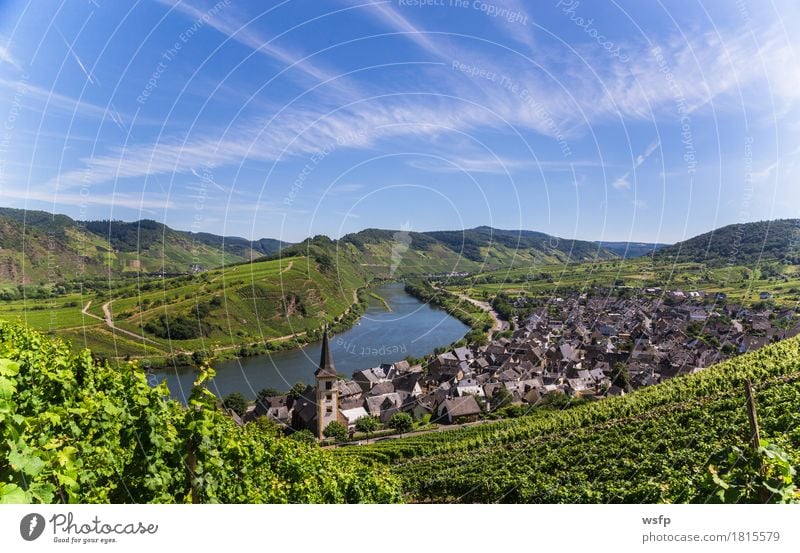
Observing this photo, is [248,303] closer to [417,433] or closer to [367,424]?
[367,424]

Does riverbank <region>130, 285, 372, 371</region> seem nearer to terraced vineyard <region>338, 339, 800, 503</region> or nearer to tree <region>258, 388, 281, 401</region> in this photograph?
tree <region>258, 388, 281, 401</region>

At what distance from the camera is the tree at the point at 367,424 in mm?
28906

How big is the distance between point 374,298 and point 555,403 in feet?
63.3

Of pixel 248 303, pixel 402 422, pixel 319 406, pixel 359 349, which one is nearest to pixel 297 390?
pixel 319 406

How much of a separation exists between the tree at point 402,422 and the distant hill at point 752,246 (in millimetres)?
22499

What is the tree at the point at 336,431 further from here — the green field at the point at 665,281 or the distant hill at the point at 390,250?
the green field at the point at 665,281

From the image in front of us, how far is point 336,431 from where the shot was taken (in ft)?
84.1

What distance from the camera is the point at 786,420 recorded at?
24.8 ft

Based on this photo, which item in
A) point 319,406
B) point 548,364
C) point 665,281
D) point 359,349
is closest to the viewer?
point 319,406

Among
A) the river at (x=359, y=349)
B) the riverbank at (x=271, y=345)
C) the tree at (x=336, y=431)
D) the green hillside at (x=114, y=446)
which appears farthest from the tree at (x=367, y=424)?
the green hillside at (x=114, y=446)

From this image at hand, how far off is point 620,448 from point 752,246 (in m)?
47.5

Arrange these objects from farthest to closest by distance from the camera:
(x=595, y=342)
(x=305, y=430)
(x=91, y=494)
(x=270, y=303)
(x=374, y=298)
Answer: (x=595, y=342) < (x=270, y=303) < (x=305, y=430) < (x=374, y=298) < (x=91, y=494)
